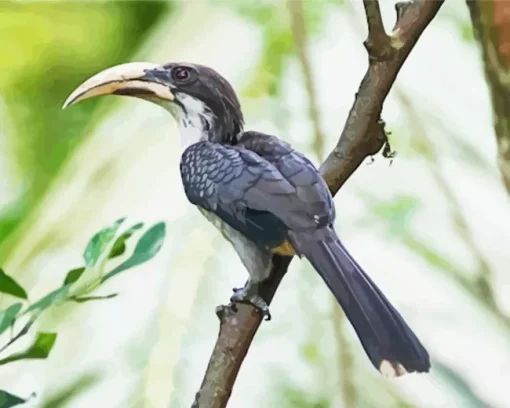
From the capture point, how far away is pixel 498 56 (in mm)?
858

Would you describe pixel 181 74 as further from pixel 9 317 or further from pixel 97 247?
pixel 9 317

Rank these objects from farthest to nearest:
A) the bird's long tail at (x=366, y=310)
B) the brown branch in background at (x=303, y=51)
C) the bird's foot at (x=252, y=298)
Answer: the brown branch in background at (x=303, y=51), the bird's foot at (x=252, y=298), the bird's long tail at (x=366, y=310)

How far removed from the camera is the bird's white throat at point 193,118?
0.79 metres

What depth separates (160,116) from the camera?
1109 mm

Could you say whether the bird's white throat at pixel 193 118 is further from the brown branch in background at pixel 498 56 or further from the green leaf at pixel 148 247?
the brown branch in background at pixel 498 56

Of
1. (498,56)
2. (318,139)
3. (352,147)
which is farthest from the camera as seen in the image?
(318,139)

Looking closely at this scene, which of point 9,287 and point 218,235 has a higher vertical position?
point 218,235

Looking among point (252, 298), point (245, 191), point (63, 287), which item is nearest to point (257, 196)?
point (245, 191)

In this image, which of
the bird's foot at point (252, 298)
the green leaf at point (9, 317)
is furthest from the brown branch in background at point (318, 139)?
the green leaf at point (9, 317)

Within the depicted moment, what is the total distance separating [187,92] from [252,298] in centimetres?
22

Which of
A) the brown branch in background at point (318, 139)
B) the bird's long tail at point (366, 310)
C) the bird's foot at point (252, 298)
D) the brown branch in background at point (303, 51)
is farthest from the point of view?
the brown branch in background at point (303, 51)

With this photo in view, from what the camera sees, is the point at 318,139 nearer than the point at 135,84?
No

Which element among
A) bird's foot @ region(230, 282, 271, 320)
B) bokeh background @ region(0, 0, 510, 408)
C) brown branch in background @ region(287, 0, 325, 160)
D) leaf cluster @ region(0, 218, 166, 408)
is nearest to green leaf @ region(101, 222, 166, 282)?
leaf cluster @ region(0, 218, 166, 408)

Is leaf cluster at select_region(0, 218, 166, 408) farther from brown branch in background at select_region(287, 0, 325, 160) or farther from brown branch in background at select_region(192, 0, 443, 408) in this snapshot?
brown branch in background at select_region(287, 0, 325, 160)
